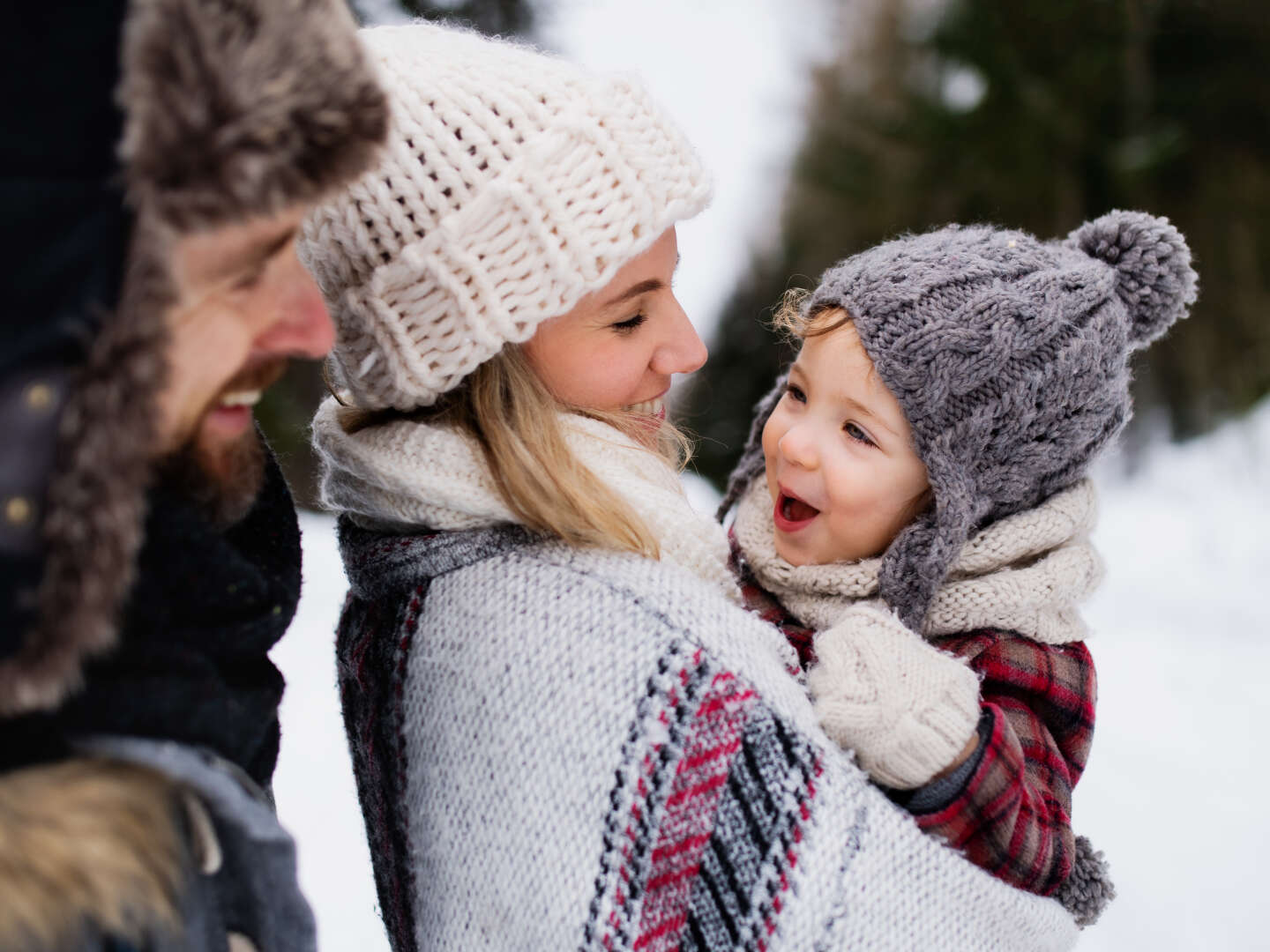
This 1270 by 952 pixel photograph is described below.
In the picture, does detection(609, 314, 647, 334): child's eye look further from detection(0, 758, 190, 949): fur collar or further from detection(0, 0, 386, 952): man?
detection(0, 758, 190, 949): fur collar

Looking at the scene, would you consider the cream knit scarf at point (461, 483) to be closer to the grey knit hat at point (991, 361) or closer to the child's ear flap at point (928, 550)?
the child's ear flap at point (928, 550)

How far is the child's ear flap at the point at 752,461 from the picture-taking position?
6.30 feet

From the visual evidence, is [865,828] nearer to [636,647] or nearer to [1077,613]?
[636,647]

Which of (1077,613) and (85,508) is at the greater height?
(85,508)

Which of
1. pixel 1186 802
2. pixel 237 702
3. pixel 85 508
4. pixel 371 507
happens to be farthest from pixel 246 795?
pixel 1186 802

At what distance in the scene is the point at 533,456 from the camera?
4.28ft

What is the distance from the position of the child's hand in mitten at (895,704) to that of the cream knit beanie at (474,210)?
596mm

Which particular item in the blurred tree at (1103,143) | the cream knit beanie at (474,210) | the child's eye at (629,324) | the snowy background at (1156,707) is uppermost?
the cream knit beanie at (474,210)

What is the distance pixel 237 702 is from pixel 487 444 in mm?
466

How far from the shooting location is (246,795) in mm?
975

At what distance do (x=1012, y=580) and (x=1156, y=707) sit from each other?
234 centimetres

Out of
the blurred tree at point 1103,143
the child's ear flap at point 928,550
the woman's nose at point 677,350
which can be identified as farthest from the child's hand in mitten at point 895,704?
the blurred tree at point 1103,143

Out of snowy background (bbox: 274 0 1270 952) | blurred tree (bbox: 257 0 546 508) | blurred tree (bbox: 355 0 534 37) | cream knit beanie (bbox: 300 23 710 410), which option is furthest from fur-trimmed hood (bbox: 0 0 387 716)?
blurred tree (bbox: 355 0 534 37)

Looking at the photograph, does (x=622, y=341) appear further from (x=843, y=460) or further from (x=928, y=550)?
(x=928, y=550)
